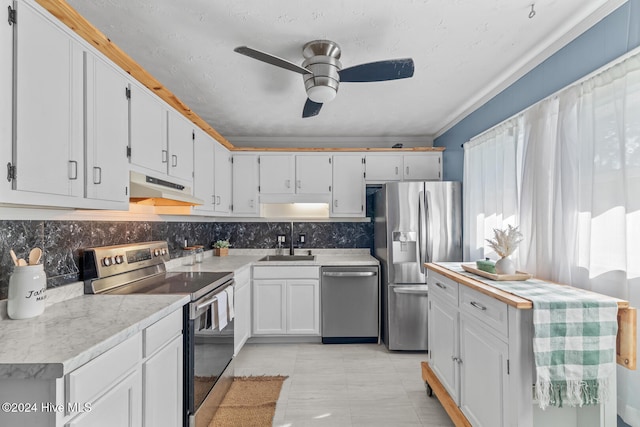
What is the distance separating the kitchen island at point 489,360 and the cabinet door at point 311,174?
1.97 metres

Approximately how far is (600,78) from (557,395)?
159cm

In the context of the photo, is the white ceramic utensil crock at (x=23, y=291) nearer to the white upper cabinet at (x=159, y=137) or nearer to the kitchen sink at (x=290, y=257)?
the white upper cabinet at (x=159, y=137)

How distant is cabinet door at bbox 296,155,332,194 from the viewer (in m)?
3.91

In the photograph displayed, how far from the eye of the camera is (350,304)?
348 cm

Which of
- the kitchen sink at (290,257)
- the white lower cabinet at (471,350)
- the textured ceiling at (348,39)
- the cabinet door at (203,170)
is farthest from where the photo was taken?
the kitchen sink at (290,257)

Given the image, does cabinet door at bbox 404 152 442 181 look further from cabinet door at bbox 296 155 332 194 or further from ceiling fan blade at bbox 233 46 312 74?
ceiling fan blade at bbox 233 46 312 74

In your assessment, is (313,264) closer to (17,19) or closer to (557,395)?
(557,395)

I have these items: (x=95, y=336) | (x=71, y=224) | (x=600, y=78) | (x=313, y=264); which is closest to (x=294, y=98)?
(x=313, y=264)

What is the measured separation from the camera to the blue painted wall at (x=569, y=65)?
1555mm

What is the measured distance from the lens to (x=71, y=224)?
72.2 inches

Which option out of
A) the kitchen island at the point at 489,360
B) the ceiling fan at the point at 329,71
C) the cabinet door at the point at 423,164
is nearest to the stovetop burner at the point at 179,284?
the ceiling fan at the point at 329,71

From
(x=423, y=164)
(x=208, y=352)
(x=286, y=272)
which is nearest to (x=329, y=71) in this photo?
(x=208, y=352)

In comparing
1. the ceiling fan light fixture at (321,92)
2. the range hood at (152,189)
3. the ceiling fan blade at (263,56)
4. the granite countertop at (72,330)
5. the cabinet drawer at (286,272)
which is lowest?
the cabinet drawer at (286,272)

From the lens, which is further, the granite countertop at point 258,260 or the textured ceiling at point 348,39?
the granite countertop at point 258,260
